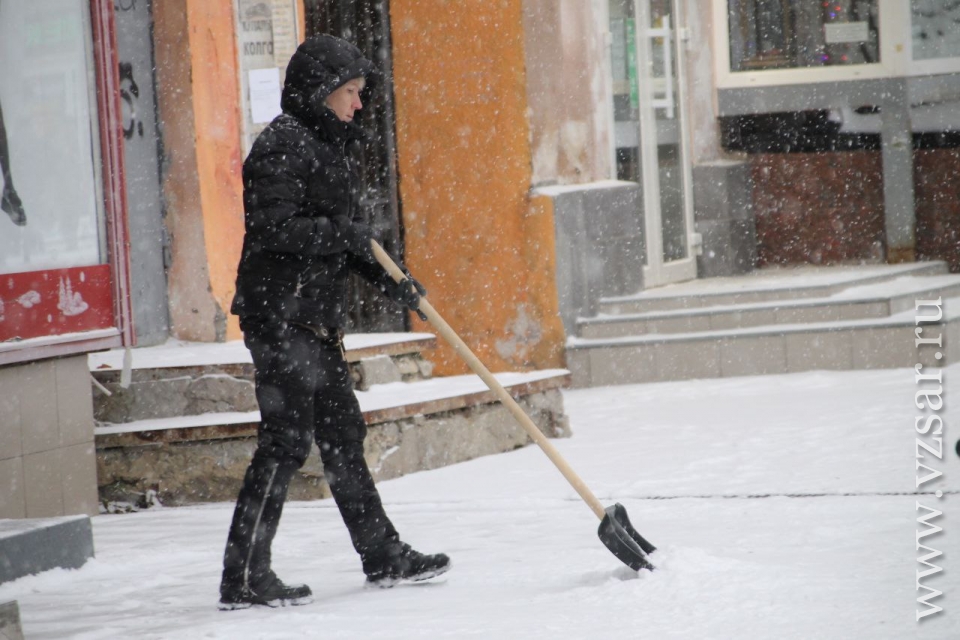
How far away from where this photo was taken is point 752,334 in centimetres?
988

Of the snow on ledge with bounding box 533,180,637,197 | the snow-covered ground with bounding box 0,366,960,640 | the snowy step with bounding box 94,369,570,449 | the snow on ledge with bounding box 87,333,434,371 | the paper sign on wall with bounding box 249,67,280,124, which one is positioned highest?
the paper sign on wall with bounding box 249,67,280,124

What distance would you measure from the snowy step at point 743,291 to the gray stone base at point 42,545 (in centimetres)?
528

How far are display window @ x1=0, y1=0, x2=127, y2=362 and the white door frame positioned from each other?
5.36 meters

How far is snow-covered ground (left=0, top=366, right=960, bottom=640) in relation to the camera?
4.49 meters

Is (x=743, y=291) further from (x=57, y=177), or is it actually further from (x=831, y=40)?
(x=57, y=177)

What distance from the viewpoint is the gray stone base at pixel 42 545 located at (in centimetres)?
542

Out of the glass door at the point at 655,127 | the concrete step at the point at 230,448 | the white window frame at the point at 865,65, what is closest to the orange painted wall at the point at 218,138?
the concrete step at the point at 230,448

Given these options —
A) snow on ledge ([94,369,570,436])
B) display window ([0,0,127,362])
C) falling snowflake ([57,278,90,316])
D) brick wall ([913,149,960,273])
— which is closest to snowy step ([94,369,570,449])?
snow on ledge ([94,369,570,436])

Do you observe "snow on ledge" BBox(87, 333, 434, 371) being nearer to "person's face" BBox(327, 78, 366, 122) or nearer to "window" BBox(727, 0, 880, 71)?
"person's face" BBox(327, 78, 366, 122)

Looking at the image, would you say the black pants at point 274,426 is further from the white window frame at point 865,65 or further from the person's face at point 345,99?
the white window frame at point 865,65

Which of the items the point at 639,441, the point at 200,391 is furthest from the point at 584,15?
the point at 200,391

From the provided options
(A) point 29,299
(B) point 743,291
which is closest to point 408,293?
(A) point 29,299

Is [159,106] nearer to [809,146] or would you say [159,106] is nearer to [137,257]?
[137,257]

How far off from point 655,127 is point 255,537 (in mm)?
7425
